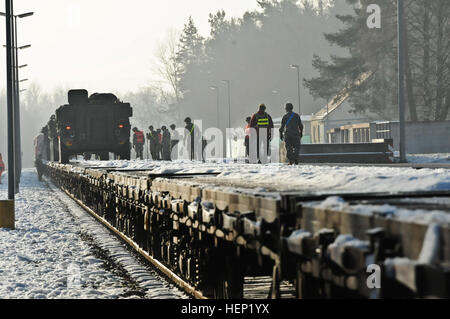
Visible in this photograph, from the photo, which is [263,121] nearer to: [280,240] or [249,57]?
[280,240]

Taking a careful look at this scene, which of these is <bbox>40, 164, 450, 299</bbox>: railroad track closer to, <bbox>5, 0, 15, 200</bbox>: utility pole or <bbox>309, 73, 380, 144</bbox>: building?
<bbox>5, 0, 15, 200</bbox>: utility pole

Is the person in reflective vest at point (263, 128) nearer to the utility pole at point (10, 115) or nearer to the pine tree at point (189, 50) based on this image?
the utility pole at point (10, 115)

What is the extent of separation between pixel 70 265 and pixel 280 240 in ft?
22.9

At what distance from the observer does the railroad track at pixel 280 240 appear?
13.2 feet

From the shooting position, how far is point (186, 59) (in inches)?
4281

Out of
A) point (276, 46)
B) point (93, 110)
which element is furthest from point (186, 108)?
point (93, 110)

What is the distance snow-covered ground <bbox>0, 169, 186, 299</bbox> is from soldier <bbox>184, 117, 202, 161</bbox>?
1013 centimetres

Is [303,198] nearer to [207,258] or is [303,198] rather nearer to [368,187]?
[368,187]

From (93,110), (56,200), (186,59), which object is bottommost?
(56,200)

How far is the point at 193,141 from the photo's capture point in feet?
97.6

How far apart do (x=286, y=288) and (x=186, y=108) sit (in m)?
98.7

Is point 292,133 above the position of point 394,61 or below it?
below

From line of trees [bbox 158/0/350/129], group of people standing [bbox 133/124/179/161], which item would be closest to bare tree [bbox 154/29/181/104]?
line of trees [bbox 158/0/350/129]

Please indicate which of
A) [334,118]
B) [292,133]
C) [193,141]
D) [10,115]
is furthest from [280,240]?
[334,118]
